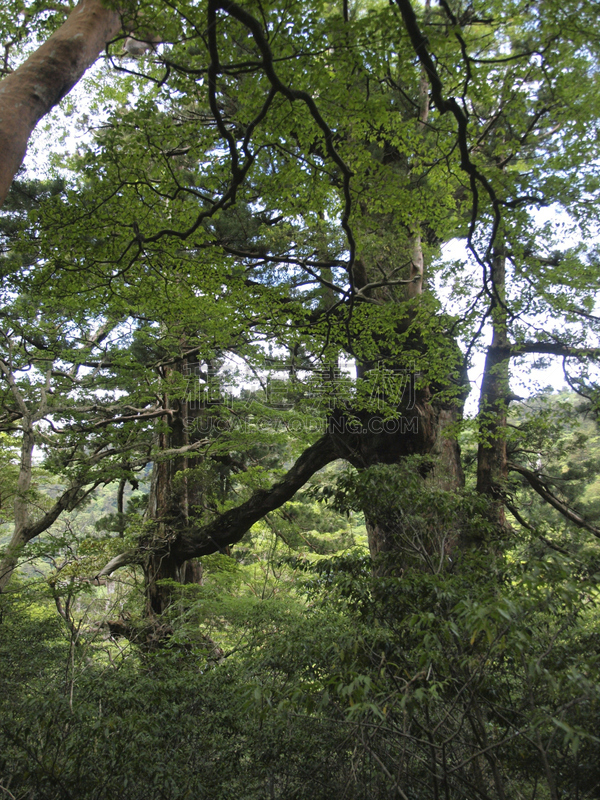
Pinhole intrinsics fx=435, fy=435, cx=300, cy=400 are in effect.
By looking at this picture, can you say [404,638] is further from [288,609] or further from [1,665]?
[1,665]

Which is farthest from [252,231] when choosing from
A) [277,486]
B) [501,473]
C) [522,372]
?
[501,473]

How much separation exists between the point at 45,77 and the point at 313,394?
177 inches

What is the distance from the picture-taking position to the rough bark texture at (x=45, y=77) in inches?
87.1

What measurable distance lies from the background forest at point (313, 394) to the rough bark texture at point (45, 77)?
21 mm

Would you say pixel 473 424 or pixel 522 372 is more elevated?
pixel 522 372

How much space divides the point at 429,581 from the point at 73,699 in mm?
2565

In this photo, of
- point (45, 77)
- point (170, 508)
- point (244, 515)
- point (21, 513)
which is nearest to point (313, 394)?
point (244, 515)

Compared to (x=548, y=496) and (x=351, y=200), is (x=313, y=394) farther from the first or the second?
(x=548, y=496)

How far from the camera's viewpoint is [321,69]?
297 cm

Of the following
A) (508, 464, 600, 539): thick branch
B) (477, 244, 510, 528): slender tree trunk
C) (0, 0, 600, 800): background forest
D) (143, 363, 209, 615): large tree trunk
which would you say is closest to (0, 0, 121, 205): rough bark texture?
(0, 0, 600, 800): background forest

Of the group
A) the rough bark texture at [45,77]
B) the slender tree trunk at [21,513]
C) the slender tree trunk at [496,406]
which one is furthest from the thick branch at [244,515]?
the rough bark texture at [45,77]

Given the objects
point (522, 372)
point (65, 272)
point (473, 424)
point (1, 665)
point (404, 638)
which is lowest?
point (1, 665)

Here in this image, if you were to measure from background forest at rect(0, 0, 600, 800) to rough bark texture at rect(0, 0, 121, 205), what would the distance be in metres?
0.02

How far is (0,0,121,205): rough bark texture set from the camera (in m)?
2.21
